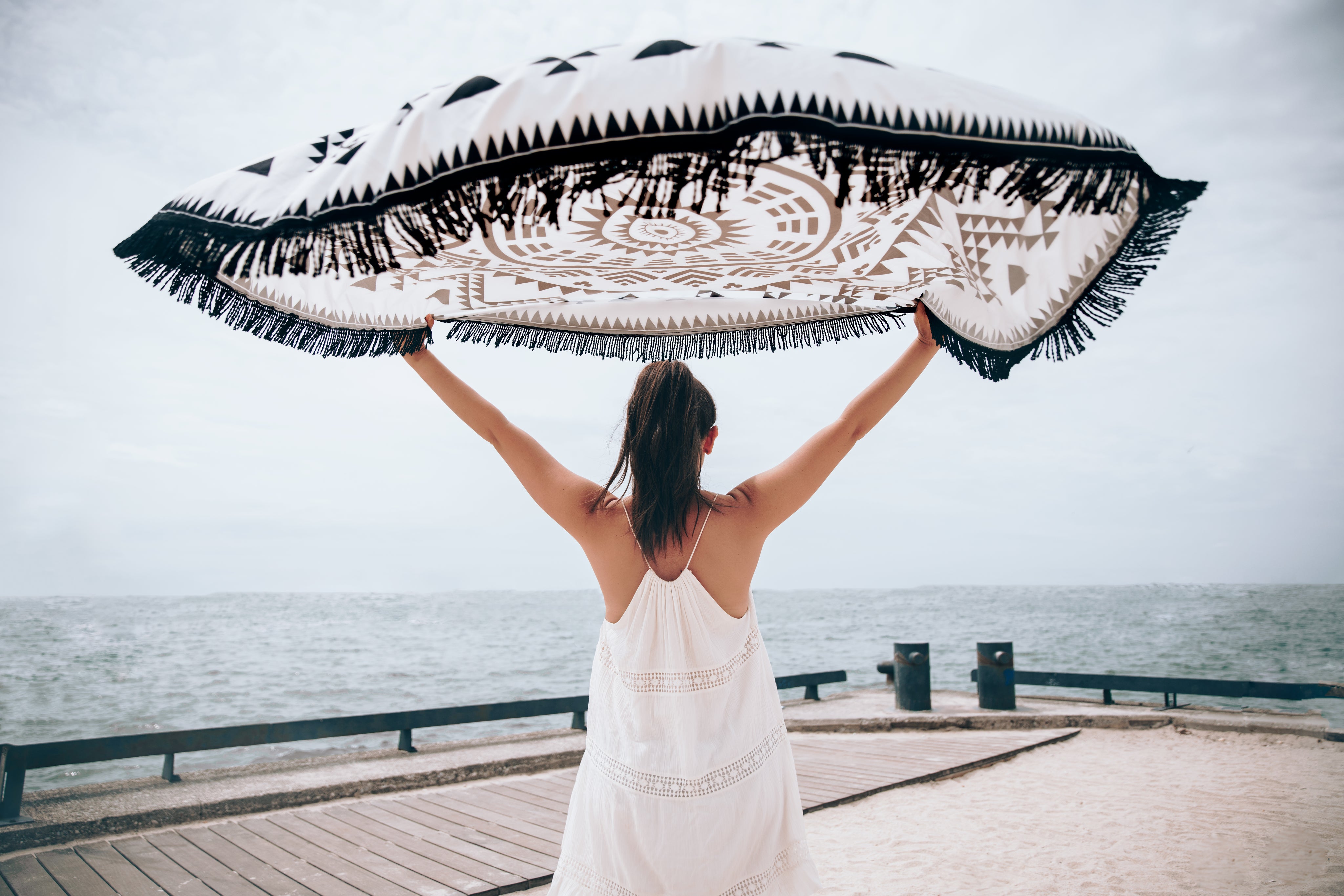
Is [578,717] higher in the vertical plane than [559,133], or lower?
lower

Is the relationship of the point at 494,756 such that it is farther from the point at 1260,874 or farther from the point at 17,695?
the point at 17,695

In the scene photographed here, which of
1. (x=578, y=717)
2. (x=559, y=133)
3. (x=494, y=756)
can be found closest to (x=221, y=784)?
(x=494, y=756)

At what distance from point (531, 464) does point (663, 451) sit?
0.32 m

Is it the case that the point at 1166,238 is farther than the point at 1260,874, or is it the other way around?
the point at 1260,874

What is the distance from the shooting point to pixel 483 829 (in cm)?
442

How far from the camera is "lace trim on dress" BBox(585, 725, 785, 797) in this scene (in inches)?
61.8

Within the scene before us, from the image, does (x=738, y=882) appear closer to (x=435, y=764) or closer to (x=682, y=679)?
(x=682, y=679)

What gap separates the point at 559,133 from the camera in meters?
1.16

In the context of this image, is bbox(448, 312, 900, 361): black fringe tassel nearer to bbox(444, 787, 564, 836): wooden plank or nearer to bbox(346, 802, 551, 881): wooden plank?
bbox(346, 802, 551, 881): wooden plank

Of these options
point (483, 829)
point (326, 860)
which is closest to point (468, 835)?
point (483, 829)

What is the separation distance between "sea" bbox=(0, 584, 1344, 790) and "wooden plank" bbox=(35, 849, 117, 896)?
23.0 ft

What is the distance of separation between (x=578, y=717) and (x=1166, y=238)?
21.9 ft

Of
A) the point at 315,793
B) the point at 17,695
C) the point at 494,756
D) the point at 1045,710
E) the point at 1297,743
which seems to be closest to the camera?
the point at 315,793

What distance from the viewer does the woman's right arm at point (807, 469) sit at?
1686 mm
